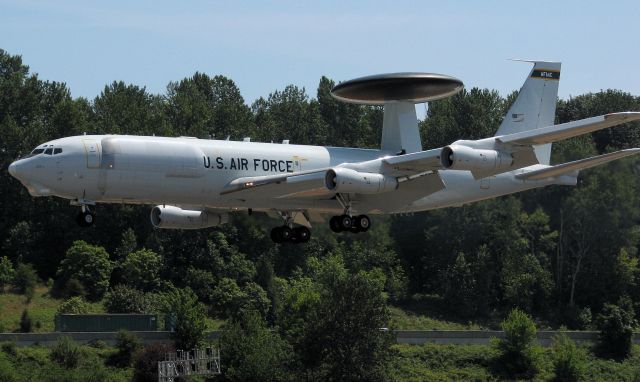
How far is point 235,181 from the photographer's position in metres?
62.1

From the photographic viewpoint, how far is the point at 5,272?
333 feet

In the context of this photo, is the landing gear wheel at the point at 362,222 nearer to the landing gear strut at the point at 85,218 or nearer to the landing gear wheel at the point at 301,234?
the landing gear wheel at the point at 301,234

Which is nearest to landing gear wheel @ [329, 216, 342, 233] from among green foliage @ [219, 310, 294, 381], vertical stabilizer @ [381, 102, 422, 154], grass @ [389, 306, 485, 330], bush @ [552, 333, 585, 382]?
vertical stabilizer @ [381, 102, 422, 154]

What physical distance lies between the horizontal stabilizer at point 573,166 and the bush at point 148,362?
31.4m

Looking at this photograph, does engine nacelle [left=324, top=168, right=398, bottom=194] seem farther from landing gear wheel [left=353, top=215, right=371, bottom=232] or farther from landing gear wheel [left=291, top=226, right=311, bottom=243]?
landing gear wheel [left=291, top=226, right=311, bottom=243]

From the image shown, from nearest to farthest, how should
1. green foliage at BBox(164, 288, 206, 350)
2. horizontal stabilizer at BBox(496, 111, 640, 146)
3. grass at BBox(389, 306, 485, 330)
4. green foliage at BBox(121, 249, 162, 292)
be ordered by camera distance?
horizontal stabilizer at BBox(496, 111, 640, 146)
green foliage at BBox(164, 288, 206, 350)
green foliage at BBox(121, 249, 162, 292)
grass at BBox(389, 306, 485, 330)

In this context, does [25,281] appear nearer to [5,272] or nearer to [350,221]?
[5,272]

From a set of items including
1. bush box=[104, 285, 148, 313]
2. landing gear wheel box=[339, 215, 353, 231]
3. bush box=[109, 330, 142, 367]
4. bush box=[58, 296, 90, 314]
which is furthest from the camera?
bush box=[104, 285, 148, 313]

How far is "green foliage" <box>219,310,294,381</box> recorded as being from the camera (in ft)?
299

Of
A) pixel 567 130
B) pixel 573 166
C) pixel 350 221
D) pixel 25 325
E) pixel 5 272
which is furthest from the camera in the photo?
pixel 5 272

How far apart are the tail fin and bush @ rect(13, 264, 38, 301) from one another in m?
43.2

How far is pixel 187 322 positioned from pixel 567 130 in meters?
41.4

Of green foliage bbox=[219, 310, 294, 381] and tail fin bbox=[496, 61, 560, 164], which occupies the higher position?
tail fin bbox=[496, 61, 560, 164]

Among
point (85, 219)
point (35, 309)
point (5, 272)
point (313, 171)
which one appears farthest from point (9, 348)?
point (313, 171)
